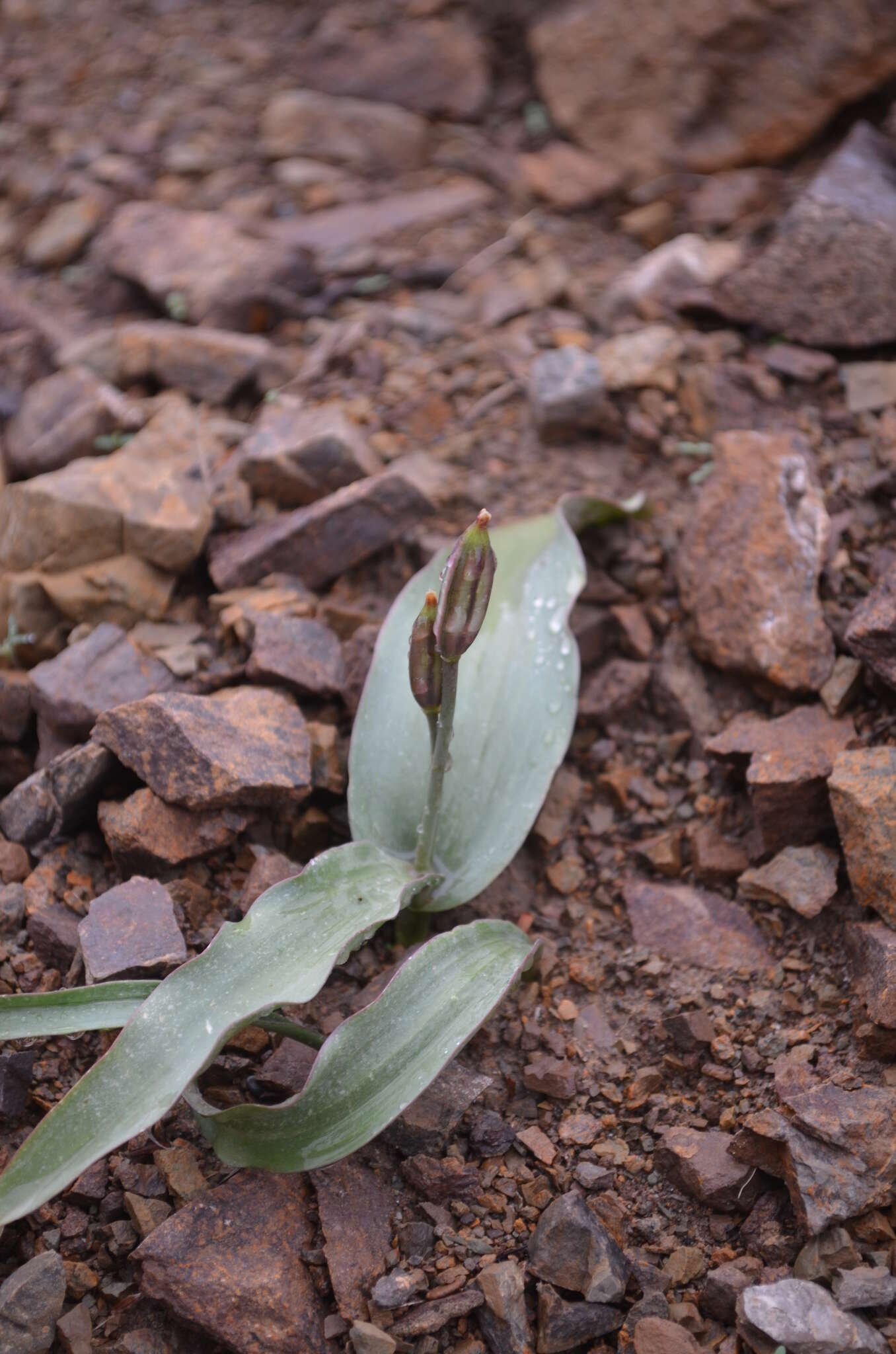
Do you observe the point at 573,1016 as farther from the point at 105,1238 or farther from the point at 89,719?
the point at 89,719

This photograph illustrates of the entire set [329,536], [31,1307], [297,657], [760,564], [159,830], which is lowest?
[31,1307]

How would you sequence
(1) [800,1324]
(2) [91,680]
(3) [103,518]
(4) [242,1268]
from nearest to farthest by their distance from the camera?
1. (1) [800,1324]
2. (4) [242,1268]
3. (2) [91,680]
4. (3) [103,518]

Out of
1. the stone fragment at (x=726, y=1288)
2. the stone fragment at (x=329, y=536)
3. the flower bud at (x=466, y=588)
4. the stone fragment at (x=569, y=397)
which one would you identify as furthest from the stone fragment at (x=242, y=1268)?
the stone fragment at (x=569, y=397)

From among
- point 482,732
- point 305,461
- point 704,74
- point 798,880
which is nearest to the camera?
point 798,880

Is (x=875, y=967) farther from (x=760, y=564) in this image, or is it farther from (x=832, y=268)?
(x=832, y=268)

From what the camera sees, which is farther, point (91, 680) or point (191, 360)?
point (191, 360)

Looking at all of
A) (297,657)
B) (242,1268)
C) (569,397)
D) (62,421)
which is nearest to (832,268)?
(569,397)

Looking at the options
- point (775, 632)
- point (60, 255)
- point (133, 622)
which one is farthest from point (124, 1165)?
point (60, 255)
